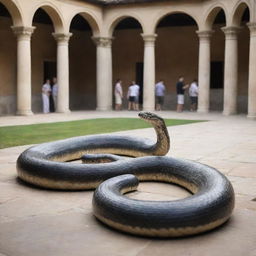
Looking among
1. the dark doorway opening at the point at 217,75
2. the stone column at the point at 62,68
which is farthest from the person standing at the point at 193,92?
the stone column at the point at 62,68

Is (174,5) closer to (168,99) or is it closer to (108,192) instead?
(168,99)

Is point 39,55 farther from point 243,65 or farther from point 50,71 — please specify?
point 243,65

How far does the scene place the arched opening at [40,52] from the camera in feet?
77.3

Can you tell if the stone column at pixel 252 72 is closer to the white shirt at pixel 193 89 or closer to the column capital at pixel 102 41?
the white shirt at pixel 193 89

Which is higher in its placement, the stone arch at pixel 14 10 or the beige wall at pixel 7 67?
the stone arch at pixel 14 10

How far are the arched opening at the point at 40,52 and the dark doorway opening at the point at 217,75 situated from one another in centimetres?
898

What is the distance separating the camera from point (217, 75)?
24922mm

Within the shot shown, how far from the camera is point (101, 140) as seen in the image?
693 cm

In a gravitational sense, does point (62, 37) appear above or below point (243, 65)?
above

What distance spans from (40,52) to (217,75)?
9848 mm

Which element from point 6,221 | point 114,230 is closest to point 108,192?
point 114,230

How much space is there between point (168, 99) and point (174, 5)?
20.7ft

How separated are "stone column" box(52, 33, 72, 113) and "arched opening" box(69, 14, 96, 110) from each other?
19.7ft

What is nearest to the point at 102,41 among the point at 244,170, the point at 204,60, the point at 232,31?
the point at 204,60
